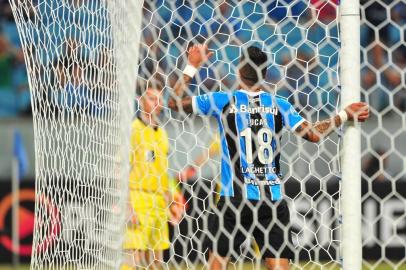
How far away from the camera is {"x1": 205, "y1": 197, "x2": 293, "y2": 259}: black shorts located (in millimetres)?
4680

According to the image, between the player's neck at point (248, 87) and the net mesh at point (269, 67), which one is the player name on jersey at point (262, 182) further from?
the player's neck at point (248, 87)

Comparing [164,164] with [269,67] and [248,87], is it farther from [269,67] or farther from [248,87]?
[248,87]

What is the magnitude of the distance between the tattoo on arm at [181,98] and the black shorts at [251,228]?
1.62 ft

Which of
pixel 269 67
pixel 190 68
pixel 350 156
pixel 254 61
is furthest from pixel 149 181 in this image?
pixel 350 156

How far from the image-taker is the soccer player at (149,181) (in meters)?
5.41

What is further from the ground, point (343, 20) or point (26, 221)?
point (343, 20)

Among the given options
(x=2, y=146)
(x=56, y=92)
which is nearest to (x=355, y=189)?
(x=56, y=92)

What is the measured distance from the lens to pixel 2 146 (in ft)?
33.5

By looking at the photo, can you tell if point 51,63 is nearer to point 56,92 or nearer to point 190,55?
point 56,92

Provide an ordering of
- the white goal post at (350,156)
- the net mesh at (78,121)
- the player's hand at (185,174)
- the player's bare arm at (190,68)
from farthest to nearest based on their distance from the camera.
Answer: the player's hand at (185,174), the net mesh at (78,121), the player's bare arm at (190,68), the white goal post at (350,156)

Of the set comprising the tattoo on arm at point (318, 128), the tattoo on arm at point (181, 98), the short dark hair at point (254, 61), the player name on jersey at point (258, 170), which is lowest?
the player name on jersey at point (258, 170)

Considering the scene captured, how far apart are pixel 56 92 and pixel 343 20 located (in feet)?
6.51

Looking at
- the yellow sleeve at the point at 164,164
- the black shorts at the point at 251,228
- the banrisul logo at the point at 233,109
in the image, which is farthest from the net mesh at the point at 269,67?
the yellow sleeve at the point at 164,164

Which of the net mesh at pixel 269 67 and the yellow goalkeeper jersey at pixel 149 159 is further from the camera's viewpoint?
the yellow goalkeeper jersey at pixel 149 159
